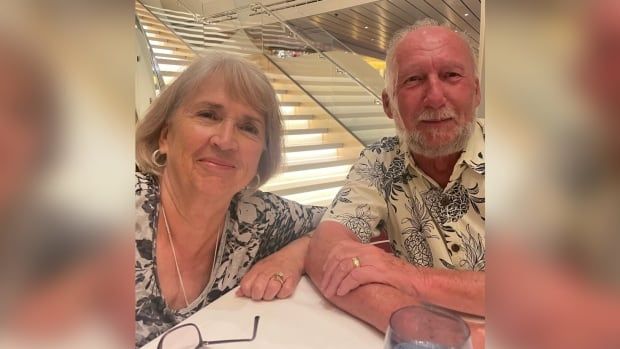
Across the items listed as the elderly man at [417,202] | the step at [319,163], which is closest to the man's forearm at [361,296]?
the elderly man at [417,202]

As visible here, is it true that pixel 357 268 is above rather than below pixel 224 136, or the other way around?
below

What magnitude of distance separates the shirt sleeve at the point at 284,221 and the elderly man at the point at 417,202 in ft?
0.07

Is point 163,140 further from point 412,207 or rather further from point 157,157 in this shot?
point 412,207

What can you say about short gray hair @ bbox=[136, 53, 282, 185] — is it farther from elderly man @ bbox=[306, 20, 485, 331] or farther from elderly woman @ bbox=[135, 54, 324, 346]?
elderly man @ bbox=[306, 20, 485, 331]

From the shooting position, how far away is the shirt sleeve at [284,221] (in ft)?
1.85

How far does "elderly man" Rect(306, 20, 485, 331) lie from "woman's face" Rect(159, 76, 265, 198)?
0.51ft

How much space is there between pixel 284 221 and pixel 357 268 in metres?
0.13

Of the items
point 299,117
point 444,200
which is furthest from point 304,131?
point 444,200

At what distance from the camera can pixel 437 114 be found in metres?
0.51
